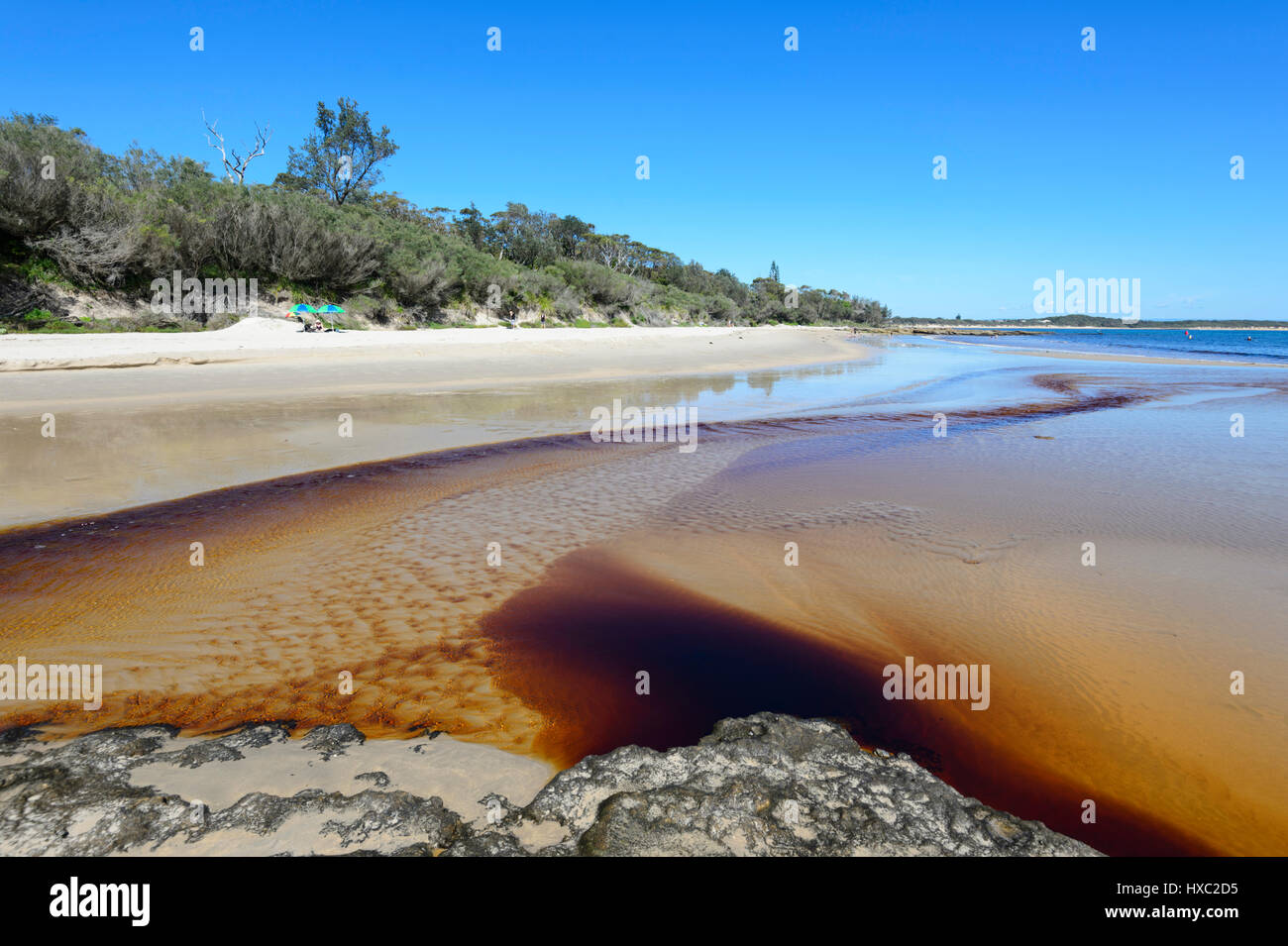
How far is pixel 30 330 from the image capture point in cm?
1515

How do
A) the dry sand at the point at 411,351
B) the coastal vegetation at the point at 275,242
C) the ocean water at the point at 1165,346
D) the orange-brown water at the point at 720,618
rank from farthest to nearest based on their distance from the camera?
1. the ocean water at the point at 1165,346
2. the coastal vegetation at the point at 275,242
3. the dry sand at the point at 411,351
4. the orange-brown water at the point at 720,618

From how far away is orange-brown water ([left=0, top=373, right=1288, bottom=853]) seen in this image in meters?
2.58

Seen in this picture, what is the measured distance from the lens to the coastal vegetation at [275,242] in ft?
54.4

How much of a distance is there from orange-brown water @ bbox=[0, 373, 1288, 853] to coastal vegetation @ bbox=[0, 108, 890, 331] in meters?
17.2

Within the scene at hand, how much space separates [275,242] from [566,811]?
25338 millimetres

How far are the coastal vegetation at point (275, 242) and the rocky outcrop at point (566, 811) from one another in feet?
63.8

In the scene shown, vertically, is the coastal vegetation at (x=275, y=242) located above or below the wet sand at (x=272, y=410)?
above

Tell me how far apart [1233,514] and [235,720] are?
779 cm

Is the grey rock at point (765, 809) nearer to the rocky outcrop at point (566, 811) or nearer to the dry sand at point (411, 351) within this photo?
the rocky outcrop at point (566, 811)

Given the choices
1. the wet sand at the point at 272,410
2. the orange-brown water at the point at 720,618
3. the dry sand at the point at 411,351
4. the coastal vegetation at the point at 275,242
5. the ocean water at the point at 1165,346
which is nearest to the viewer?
the orange-brown water at the point at 720,618

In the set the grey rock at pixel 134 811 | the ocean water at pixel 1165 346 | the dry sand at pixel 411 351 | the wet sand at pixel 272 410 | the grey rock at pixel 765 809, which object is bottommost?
the grey rock at pixel 765 809

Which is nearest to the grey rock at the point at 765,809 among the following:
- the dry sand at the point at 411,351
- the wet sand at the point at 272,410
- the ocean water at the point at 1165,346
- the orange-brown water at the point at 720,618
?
the orange-brown water at the point at 720,618

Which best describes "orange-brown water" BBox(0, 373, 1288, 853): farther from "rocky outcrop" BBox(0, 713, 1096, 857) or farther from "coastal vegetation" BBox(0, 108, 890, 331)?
"coastal vegetation" BBox(0, 108, 890, 331)
